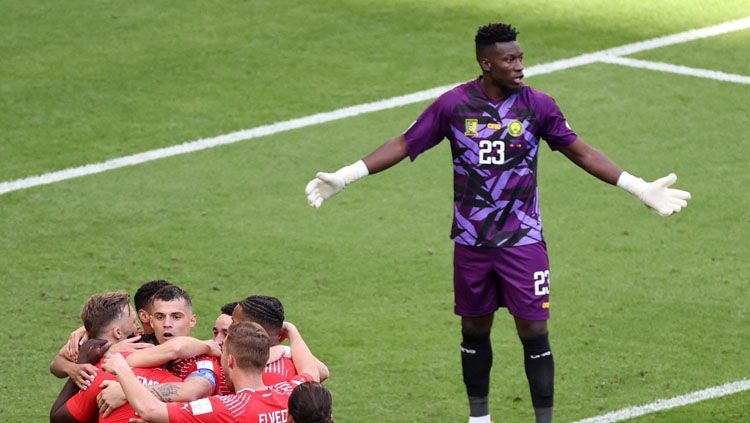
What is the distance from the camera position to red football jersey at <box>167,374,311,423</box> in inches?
268

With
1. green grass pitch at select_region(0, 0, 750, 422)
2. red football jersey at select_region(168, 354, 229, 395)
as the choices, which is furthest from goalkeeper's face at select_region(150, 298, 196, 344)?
green grass pitch at select_region(0, 0, 750, 422)

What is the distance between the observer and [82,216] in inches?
471

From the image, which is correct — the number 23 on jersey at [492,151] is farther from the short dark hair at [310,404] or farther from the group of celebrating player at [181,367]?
the short dark hair at [310,404]

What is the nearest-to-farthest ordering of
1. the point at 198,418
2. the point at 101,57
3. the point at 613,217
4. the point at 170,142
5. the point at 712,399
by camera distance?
1. the point at 198,418
2. the point at 712,399
3. the point at 613,217
4. the point at 170,142
5. the point at 101,57

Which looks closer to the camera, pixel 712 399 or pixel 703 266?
pixel 712 399

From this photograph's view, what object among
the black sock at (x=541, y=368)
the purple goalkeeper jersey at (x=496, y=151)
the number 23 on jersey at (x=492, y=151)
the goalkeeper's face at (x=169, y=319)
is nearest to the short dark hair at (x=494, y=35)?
the purple goalkeeper jersey at (x=496, y=151)

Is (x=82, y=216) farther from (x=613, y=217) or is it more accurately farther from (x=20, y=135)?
(x=613, y=217)

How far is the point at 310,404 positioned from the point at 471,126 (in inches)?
101

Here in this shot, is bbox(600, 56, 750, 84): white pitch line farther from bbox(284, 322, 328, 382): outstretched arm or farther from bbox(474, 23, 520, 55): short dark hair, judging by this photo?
bbox(284, 322, 328, 382): outstretched arm

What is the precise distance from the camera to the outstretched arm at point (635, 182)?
8.30 meters

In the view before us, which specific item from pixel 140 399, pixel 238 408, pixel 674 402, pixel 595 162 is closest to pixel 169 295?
pixel 140 399

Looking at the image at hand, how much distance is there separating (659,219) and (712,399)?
9.53 ft

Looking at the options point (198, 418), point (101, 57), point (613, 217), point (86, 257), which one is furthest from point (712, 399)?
point (101, 57)

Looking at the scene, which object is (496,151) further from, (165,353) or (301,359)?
(165,353)
